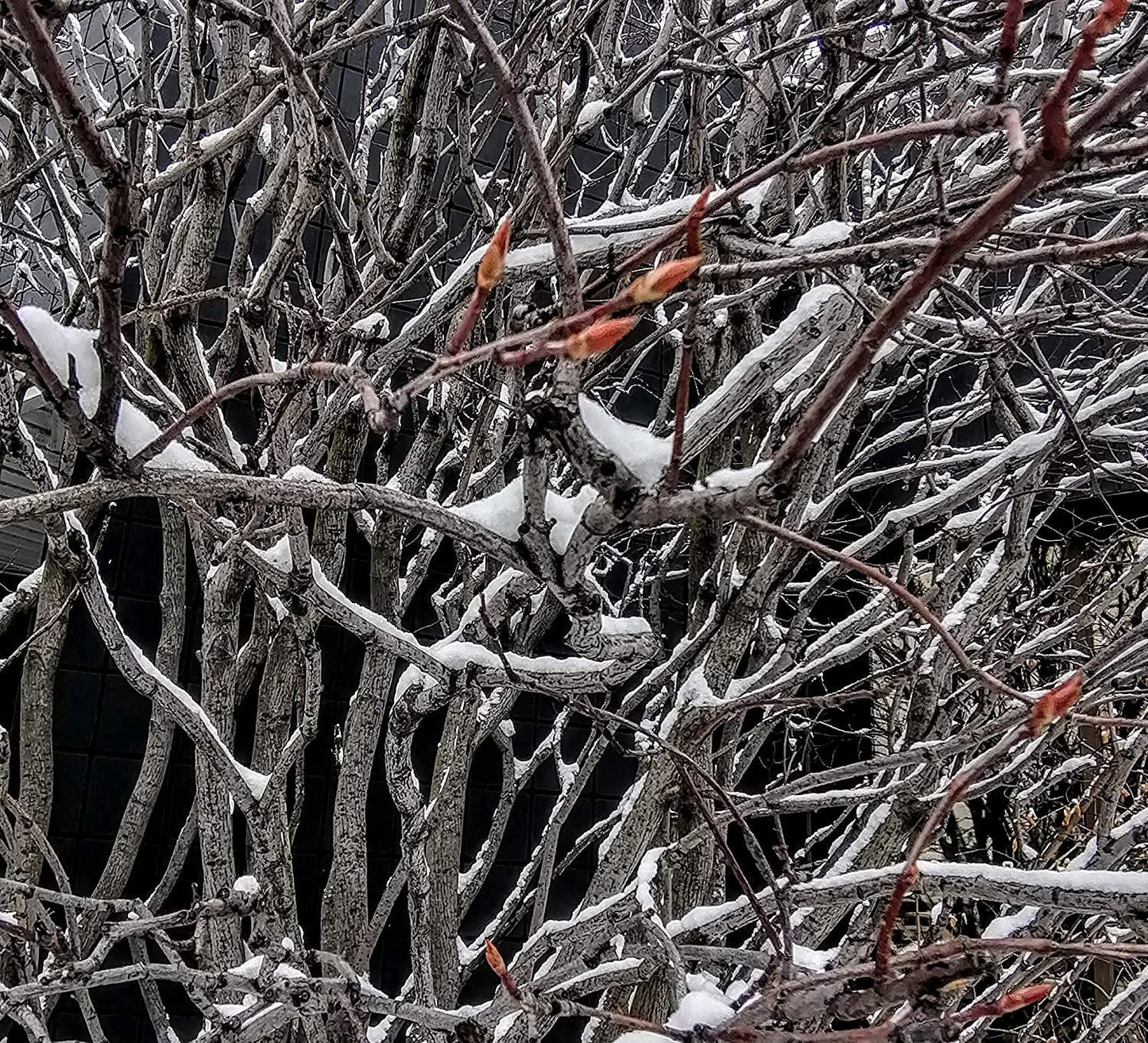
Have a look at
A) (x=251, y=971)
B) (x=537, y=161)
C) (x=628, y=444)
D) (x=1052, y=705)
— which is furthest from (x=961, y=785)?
(x=251, y=971)

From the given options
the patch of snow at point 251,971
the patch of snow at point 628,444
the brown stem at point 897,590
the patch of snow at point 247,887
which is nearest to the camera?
the brown stem at point 897,590

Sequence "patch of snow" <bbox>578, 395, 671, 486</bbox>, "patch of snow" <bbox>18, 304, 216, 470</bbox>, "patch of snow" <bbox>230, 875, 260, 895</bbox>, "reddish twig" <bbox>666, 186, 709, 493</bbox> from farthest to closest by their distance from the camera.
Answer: "patch of snow" <bbox>230, 875, 260, 895</bbox> < "patch of snow" <bbox>18, 304, 216, 470</bbox> < "patch of snow" <bbox>578, 395, 671, 486</bbox> < "reddish twig" <bbox>666, 186, 709, 493</bbox>

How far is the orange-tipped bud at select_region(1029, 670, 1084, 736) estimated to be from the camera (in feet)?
2.44

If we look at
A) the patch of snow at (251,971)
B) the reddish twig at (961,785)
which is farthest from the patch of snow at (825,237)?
the patch of snow at (251,971)

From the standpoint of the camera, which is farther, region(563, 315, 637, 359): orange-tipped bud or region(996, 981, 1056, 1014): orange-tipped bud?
region(996, 981, 1056, 1014): orange-tipped bud

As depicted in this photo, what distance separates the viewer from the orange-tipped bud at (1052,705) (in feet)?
2.44

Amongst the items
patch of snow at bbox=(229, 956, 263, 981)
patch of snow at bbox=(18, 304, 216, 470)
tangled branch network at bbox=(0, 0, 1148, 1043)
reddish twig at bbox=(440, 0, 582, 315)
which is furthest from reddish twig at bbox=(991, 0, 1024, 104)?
patch of snow at bbox=(229, 956, 263, 981)

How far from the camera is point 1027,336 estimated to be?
217 centimetres

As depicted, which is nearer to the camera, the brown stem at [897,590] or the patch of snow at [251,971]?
the brown stem at [897,590]

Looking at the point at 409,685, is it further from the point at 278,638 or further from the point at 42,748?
the point at 42,748

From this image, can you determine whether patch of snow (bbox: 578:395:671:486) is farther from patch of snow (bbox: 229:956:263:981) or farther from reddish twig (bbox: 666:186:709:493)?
patch of snow (bbox: 229:956:263:981)

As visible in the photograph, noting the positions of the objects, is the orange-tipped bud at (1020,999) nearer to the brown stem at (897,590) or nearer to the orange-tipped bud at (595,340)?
the brown stem at (897,590)

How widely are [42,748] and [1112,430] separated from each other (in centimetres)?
328

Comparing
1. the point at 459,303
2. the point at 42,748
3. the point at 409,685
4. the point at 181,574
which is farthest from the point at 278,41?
the point at 42,748
